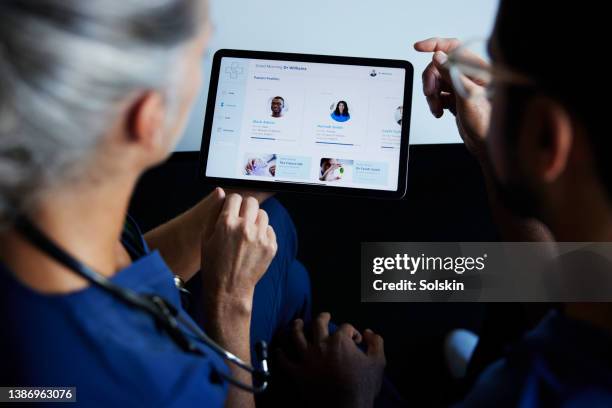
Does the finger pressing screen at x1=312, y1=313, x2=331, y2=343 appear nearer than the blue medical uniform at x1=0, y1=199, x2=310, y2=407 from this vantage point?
No

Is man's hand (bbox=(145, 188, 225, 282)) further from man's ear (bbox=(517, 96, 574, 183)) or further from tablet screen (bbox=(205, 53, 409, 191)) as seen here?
man's ear (bbox=(517, 96, 574, 183))

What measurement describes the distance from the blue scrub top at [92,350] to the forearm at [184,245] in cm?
35

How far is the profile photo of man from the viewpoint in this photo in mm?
969

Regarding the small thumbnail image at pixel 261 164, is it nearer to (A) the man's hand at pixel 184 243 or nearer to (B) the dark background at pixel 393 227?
(A) the man's hand at pixel 184 243

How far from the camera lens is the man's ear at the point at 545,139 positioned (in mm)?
472

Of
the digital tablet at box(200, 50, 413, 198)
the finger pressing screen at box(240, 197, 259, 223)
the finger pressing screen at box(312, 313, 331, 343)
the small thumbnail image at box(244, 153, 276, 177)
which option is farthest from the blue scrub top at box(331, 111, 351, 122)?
the finger pressing screen at box(312, 313, 331, 343)

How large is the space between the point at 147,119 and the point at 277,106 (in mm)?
507

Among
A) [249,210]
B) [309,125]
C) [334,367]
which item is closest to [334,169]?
[309,125]

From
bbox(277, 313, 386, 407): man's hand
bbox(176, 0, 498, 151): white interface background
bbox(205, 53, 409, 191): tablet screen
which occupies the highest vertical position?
bbox(176, 0, 498, 151): white interface background

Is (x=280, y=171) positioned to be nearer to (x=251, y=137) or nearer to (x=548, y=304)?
(x=251, y=137)

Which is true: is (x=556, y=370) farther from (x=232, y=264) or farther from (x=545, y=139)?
(x=232, y=264)

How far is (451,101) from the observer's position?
39.3 inches

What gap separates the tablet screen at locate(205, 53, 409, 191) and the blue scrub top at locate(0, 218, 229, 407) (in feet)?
1.45

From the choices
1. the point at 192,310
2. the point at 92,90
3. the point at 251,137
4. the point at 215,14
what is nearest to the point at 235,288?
the point at 192,310
